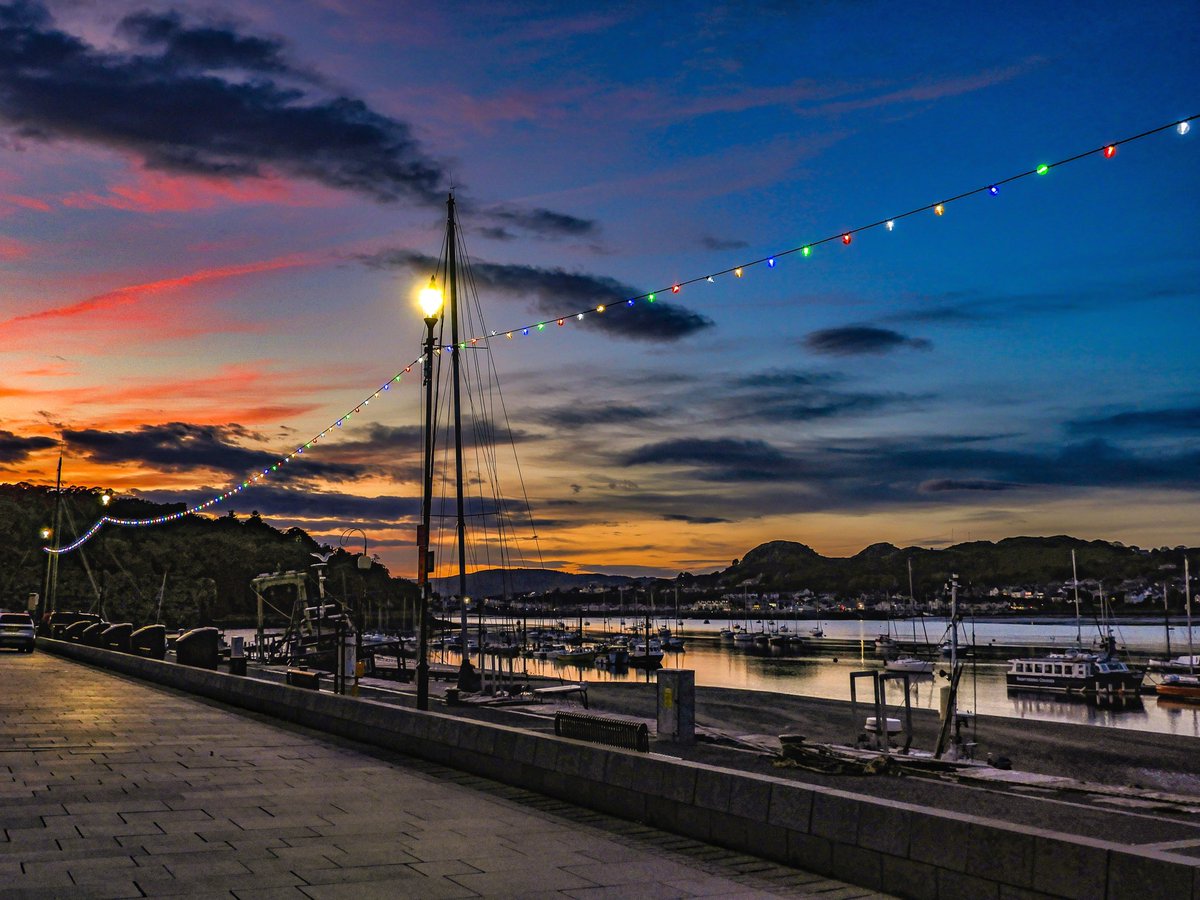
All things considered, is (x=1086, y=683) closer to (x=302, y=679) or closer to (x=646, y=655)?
(x=646, y=655)

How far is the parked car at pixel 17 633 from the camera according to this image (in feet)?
179

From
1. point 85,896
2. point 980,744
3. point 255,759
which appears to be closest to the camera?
point 85,896

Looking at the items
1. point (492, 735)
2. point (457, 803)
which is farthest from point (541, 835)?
point (492, 735)

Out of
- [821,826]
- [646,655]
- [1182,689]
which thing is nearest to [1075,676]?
[1182,689]

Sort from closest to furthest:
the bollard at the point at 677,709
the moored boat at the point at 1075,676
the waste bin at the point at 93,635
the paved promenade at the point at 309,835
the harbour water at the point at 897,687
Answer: the paved promenade at the point at 309,835 < the bollard at the point at 677,709 < the waste bin at the point at 93,635 < the harbour water at the point at 897,687 < the moored boat at the point at 1075,676

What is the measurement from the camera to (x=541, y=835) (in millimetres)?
11578

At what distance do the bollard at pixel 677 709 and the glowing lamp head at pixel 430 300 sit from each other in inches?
323

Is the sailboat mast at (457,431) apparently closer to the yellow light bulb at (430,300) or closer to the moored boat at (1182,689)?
the yellow light bulb at (430,300)

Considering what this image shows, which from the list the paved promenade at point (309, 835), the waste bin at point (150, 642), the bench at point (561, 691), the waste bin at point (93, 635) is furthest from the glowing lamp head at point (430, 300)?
the waste bin at point (93, 635)

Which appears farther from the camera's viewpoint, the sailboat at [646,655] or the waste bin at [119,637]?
the sailboat at [646,655]

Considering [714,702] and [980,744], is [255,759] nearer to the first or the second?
[980,744]

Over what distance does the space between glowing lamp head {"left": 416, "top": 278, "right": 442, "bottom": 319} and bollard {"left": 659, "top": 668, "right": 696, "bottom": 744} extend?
8.20 meters

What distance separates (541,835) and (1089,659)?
95274 mm

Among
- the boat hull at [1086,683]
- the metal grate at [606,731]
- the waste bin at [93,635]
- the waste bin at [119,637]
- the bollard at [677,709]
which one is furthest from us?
the boat hull at [1086,683]
